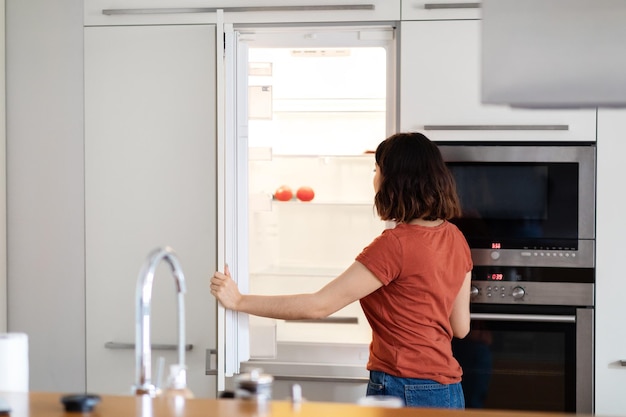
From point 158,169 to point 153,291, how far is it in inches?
15.5

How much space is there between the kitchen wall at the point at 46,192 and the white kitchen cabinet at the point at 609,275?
1.64m

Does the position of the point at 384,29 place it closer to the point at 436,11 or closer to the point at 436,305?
the point at 436,11

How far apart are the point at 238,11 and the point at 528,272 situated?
1.21m

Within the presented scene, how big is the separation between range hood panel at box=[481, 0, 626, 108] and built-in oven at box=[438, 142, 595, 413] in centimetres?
124

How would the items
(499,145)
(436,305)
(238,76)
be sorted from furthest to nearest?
(499,145), (238,76), (436,305)

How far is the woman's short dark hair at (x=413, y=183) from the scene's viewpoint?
1.97 m

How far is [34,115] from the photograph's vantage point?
103 inches

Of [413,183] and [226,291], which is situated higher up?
[413,183]

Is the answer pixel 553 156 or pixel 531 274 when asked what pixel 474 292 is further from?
pixel 553 156

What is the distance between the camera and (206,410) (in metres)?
1.31

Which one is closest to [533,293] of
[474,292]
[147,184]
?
[474,292]

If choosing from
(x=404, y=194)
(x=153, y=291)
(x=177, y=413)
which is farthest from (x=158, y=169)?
(x=177, y=413)

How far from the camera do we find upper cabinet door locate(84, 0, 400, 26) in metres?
2.48

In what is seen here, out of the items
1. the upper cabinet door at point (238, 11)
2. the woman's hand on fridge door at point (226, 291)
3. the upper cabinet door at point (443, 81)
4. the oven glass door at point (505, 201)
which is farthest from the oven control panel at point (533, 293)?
the upper cabinet door at point (238, 11)
